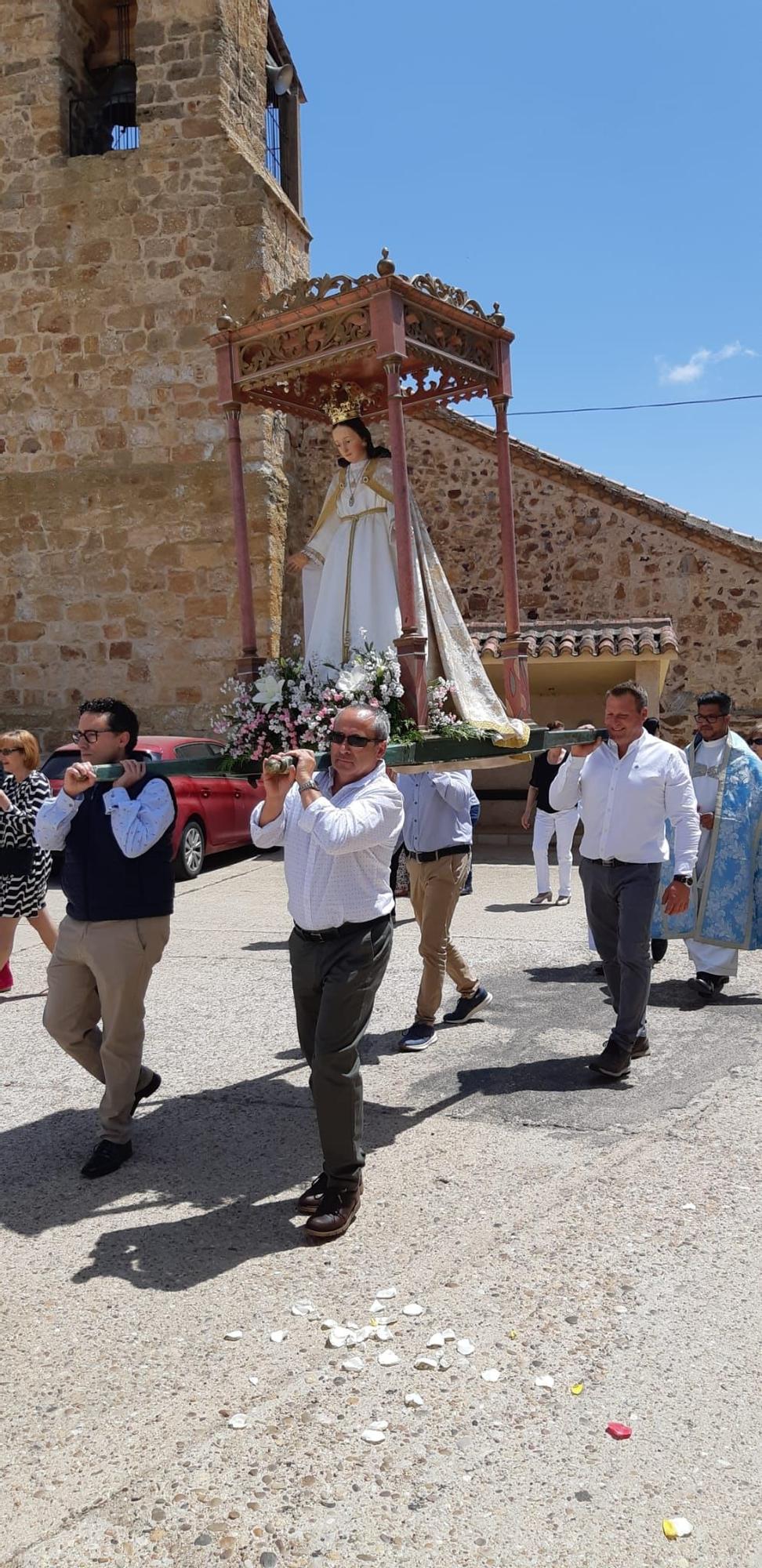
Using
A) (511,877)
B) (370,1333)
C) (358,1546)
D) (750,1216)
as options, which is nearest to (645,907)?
(750,1216)

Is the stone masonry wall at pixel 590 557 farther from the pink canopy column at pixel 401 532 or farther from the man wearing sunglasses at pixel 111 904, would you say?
the man wearing sunglasses at pixel 111 904

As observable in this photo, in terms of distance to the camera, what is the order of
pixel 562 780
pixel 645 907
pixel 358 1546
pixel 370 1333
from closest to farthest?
pixel 358 1546, pixel 370 1333, pixel 645 907, pixel 562 780

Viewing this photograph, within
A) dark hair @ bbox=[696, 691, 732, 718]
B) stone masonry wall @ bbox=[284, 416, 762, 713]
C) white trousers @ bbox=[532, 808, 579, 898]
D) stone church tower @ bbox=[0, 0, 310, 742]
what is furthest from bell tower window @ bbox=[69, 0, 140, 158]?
dark hair @ bbox=[696, 691, 732, 718]

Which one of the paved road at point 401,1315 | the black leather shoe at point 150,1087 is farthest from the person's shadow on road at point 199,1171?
the black leather shoe at point 150,1087

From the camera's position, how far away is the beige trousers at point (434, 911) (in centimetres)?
577

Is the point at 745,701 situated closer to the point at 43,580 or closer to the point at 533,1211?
the point at 43,580

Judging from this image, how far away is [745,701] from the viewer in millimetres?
17000

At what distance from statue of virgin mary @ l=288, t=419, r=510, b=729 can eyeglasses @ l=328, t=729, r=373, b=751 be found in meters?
1.05

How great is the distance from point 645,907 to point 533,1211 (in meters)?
1.76

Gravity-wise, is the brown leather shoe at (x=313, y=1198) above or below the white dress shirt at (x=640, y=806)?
below

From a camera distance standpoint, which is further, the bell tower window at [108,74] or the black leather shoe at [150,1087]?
the bell tower window at [108,74]

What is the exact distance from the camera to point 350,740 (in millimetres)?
4062

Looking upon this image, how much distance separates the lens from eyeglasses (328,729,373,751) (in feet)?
13.3

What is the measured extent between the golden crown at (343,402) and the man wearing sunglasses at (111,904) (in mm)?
1978
